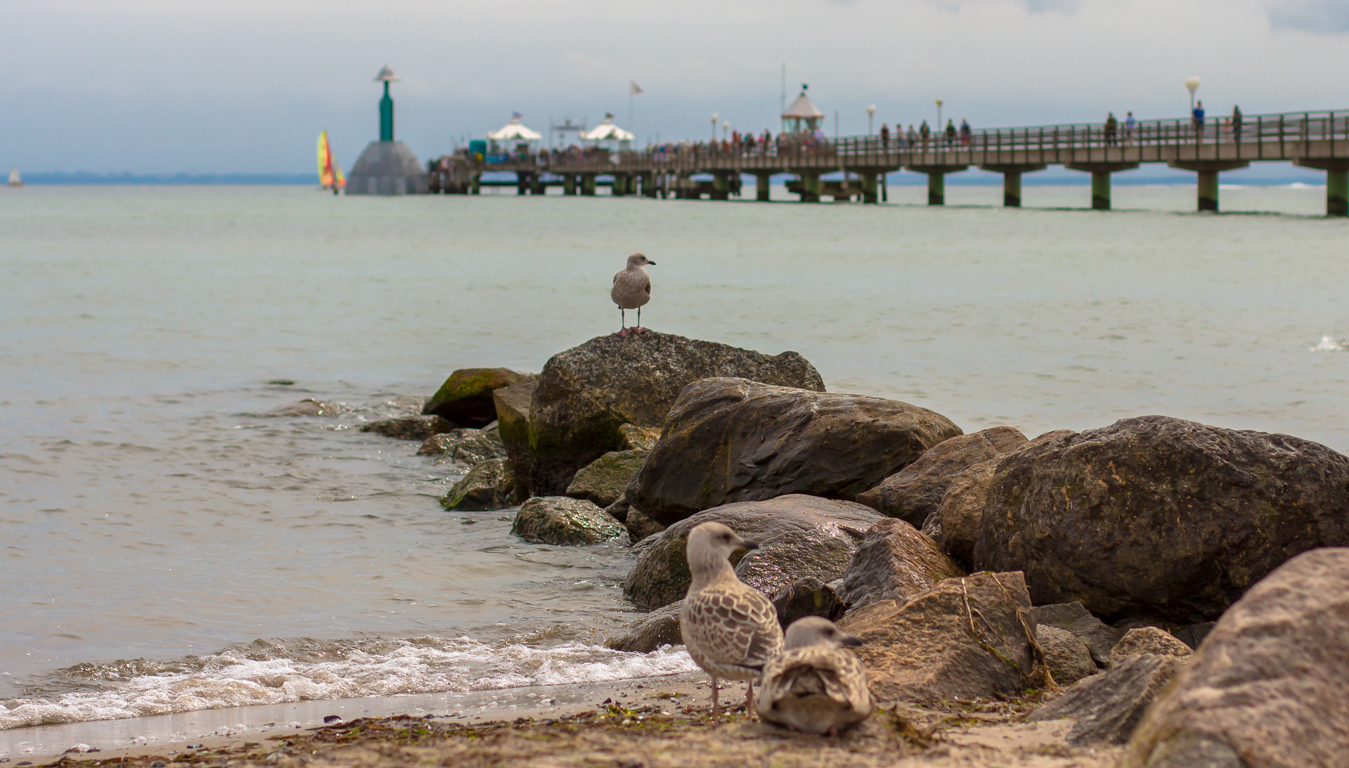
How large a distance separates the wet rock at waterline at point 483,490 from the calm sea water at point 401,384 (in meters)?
0.25

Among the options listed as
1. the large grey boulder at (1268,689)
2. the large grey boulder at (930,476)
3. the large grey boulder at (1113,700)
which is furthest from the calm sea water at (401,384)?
the large grey boulder at (1268,689)

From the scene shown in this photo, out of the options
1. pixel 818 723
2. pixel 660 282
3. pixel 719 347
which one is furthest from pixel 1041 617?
pixel 660 282

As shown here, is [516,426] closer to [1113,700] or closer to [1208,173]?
[1113,700]

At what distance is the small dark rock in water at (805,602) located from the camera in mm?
5160

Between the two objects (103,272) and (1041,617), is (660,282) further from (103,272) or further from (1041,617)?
(1041,617)

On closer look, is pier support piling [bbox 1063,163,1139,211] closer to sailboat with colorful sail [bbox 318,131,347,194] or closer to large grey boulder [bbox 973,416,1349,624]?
large grey boulder [bbox 973,416,1349,624]

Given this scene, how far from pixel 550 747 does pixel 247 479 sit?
7.40m

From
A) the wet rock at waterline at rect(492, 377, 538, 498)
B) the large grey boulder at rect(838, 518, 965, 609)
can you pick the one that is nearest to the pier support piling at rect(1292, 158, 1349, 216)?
the wet rock at waterline at rect(492, 377, 538, 498)

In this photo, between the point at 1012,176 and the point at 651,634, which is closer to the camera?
→ the point at 651,634

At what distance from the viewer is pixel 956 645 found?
4.55m

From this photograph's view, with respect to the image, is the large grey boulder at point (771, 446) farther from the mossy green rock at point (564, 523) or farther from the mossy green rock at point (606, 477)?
the mossy green rock at point (606, 477)

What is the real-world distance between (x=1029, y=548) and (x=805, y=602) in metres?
1.15

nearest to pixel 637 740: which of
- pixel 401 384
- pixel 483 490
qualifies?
pixel 483 490

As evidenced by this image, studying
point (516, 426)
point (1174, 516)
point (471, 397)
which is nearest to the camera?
point (1174, 516)
